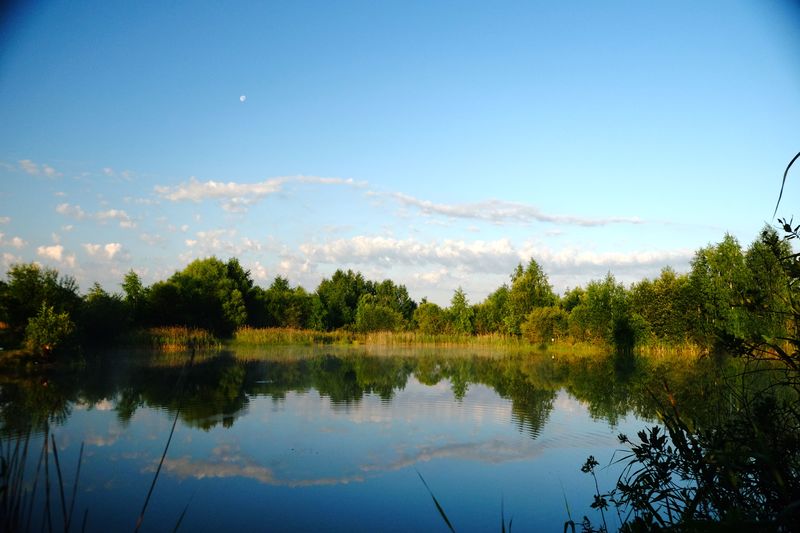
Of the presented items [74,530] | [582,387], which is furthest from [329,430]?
[582,387]

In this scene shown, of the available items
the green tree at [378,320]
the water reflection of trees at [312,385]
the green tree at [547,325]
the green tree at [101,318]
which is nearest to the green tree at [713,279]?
the green tree at [547,325]

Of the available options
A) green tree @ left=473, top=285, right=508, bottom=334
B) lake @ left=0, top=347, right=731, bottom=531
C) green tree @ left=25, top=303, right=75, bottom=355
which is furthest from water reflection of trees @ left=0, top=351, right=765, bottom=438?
green tree @ left=473, top=285, right=508, bottom=334

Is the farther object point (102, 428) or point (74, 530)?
point (102, 428)

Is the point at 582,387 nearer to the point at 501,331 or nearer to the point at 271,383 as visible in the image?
the point at 271,383

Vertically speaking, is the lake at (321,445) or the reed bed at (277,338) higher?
the reed bed at (277,338)

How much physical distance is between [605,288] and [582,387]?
63.7ft

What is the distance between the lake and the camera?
17.2 ft

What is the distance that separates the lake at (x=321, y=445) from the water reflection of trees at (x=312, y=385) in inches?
2.9

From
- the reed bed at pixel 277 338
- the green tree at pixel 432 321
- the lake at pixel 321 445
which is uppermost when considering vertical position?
the green tree at pixel 432 321

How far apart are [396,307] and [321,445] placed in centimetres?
4714

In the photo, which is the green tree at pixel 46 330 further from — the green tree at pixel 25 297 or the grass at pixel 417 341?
the grass at pixel 417 341

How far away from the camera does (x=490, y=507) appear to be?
558 centimetres

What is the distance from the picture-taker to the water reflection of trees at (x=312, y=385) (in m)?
9.52

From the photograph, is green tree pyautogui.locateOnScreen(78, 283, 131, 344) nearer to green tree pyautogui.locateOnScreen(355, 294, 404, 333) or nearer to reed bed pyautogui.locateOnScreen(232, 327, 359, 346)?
reed bed pyautogui.locateOnScreen(232, 327, 359, 346)
